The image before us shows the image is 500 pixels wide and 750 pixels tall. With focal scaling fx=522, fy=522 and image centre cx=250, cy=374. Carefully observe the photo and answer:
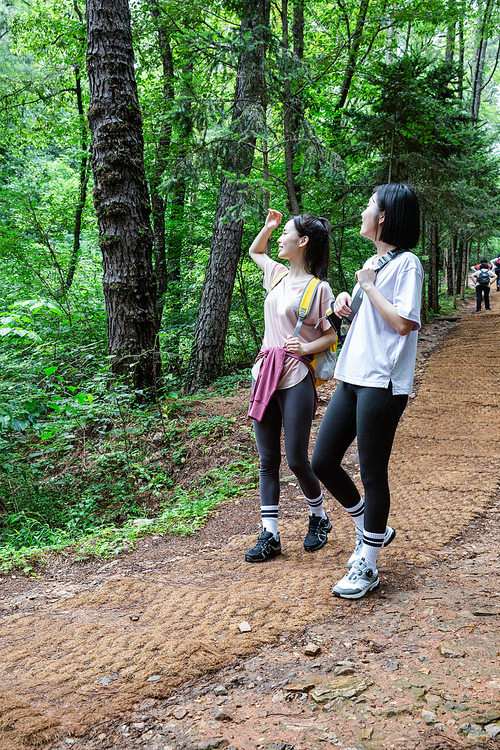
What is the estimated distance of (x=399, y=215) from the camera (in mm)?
2643

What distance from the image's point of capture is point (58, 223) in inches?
466

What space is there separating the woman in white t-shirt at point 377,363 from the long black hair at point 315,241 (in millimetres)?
610

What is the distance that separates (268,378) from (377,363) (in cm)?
87

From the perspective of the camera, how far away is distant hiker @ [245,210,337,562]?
325 cm

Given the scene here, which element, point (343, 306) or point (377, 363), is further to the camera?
point (343, 306)

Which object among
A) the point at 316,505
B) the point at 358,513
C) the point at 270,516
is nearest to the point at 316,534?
the point at 316,505

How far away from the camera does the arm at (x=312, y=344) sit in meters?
3.23

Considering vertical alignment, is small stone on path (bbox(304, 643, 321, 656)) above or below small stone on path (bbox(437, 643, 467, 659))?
below

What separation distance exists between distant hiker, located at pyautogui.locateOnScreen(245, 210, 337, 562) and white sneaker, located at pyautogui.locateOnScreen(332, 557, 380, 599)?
71cm

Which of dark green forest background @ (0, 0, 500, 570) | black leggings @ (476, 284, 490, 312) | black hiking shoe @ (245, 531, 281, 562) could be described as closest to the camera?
black hiking shoe @ (245, 531, 281, 562)

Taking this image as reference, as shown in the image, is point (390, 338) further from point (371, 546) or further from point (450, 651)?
point (450, 651)

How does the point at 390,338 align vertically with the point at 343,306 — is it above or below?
below

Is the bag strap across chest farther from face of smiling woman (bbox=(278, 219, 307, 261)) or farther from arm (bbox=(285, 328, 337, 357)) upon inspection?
face of smiling woman (bbox=(278, 219, 307, 261))

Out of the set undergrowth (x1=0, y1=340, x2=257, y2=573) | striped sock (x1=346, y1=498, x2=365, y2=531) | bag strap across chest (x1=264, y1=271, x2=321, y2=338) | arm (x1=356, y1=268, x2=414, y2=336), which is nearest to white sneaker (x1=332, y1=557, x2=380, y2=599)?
striped sock (x1=346, y1=498, x2=365, y2=531)
